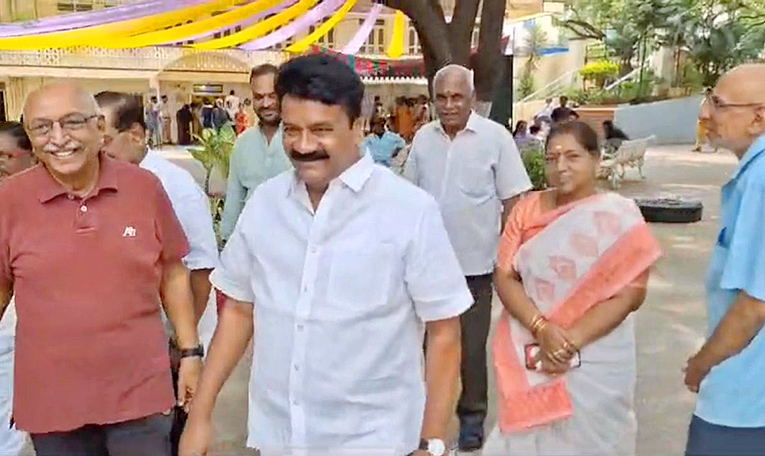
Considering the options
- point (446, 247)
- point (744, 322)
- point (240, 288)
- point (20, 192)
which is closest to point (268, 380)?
point (240, 288)

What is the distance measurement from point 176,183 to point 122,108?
337mm

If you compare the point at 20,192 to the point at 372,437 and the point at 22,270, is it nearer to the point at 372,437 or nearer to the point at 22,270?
the point at 22,270

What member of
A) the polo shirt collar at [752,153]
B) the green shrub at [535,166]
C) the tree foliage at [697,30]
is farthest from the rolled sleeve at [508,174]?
the tree foliage at [697,30]

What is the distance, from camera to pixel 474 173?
394 cm

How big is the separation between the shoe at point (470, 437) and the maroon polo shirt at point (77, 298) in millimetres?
1987

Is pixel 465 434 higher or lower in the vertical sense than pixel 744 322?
lower

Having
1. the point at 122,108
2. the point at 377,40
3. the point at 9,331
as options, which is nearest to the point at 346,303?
the point at 122,108

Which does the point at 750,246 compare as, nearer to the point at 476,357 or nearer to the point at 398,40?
the point at 476,357

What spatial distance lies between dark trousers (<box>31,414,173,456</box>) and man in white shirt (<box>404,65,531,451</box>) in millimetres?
1779

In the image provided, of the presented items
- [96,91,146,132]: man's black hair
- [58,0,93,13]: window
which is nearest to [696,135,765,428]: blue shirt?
[96,91,146,132]: man's black hair

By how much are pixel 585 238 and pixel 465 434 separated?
160 centimetres

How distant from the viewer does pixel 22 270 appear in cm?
237

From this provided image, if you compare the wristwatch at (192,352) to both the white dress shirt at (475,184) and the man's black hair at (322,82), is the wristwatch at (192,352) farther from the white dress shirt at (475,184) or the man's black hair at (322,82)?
the white dress shirt at (475,184)

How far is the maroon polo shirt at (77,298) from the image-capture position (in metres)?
2.35
